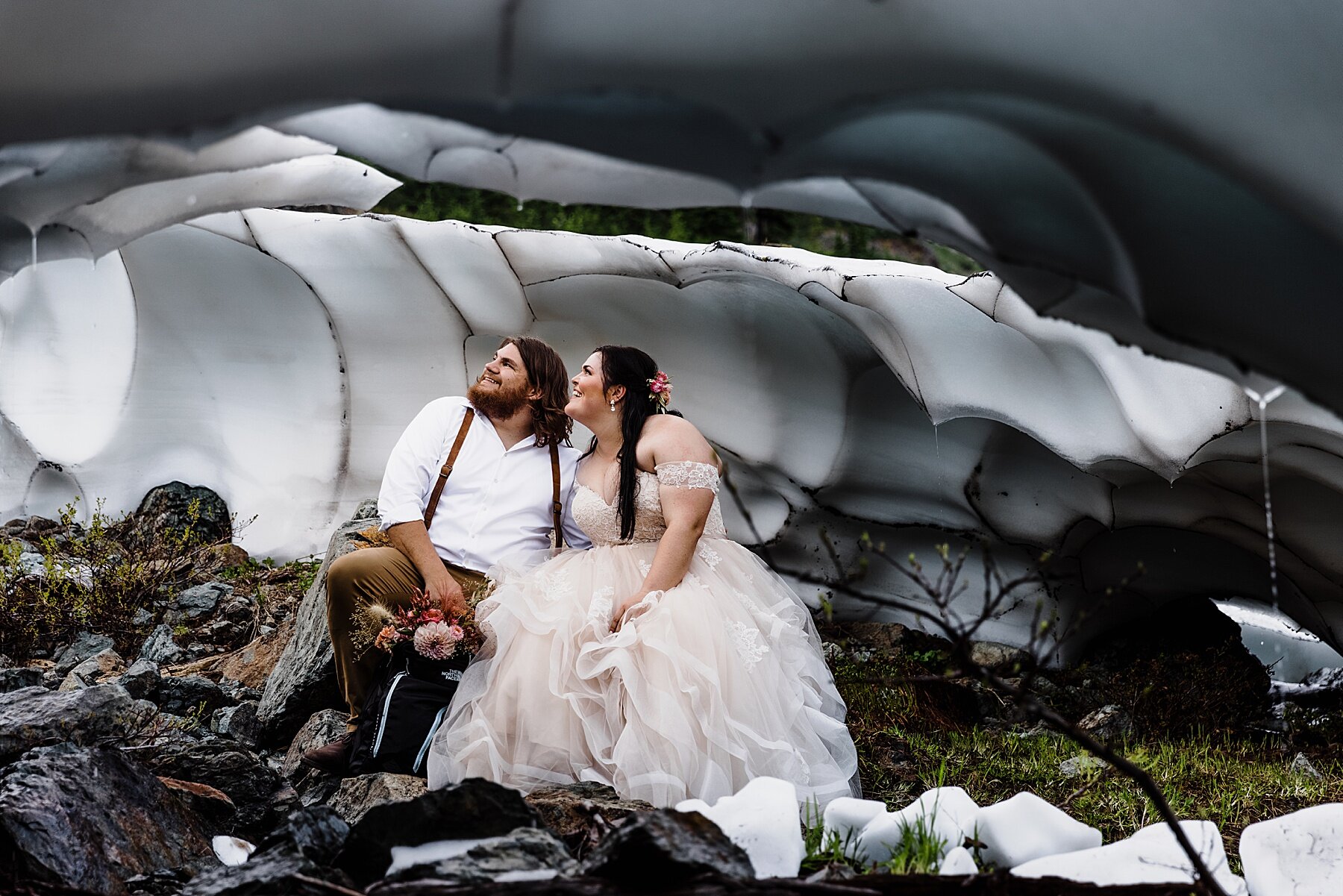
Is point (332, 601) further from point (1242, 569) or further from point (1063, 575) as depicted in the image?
point (1242, 569)

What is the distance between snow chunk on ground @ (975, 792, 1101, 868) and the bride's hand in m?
1.31

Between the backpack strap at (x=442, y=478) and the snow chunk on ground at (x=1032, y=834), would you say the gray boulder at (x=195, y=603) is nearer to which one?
the backpack strap at (x=442, y=478)

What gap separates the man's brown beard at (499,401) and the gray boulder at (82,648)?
8.40ft

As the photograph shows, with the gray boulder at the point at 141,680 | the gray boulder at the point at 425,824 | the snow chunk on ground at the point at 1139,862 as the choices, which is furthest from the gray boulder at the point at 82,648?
the snow chunk on ground at the point at 1139,862

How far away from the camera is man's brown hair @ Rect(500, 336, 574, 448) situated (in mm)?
4312

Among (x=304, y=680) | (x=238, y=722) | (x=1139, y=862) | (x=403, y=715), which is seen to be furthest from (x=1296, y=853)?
(x=238, y=722)

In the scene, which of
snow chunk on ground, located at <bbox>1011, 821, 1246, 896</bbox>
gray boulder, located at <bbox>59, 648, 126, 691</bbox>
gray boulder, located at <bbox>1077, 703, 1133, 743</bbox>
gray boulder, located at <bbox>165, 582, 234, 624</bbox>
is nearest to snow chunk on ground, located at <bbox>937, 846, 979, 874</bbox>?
snow chunk on ground, located at <bbox>1011, 821, 1246, 896</bbox>

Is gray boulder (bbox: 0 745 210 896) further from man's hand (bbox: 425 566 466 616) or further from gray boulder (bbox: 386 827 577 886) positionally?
man's hand (bbox: 425 566 466 616)

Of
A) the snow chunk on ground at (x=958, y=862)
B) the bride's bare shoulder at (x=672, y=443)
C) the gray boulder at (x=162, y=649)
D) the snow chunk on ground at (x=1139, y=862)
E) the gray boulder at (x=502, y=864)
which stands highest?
the bride's bare shoulder at (x=672, y=443)

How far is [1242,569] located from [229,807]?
4883mm

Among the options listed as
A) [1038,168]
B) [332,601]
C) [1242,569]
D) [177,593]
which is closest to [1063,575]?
[1242,569]

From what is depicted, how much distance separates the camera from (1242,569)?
5789 mm

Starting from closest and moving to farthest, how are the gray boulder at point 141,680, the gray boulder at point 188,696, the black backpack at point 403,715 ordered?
the black backpack at point 403,715 → the gray boulder at point 141,680 → the gray boulder at point 188,696

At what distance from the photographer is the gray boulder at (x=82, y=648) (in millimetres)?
5453
